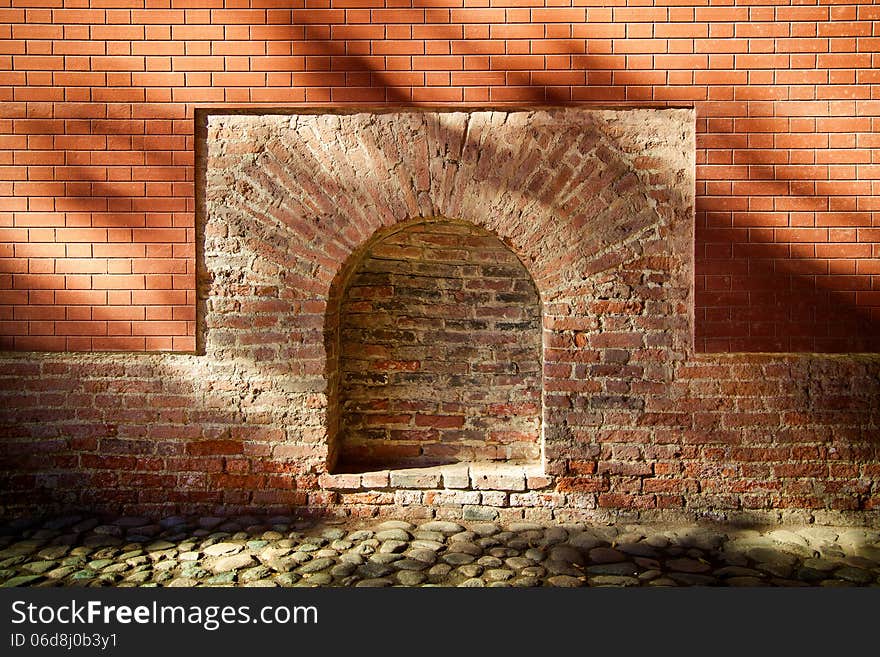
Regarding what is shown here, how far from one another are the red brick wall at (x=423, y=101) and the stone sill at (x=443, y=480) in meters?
1.12

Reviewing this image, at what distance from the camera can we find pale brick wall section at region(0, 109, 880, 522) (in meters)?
3.75

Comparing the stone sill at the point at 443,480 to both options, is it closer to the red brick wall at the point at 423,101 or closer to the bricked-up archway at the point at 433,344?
the bricked-up archway at the point at 433,344

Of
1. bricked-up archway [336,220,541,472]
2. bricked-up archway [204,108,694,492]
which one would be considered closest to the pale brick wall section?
bricked-up archway [204,108,694,492]

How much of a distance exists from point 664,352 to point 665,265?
46cm

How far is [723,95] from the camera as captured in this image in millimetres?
3715

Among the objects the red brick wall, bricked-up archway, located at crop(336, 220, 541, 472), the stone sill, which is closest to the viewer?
the red brick wall

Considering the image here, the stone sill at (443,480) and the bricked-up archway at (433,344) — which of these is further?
the bricked-up archway at (433,344)

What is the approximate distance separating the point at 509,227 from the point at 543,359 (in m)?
0.73

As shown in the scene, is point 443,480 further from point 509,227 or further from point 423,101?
point 423,101

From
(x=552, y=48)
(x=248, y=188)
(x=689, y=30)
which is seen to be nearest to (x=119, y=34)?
(x=248, y=188)

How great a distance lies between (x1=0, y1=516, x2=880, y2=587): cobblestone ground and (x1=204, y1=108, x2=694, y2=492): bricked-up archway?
1.51 feet

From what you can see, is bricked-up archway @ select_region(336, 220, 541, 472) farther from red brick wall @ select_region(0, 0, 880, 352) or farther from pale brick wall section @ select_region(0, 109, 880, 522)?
red brick wall @ select_region(0, 0, 880, 352)

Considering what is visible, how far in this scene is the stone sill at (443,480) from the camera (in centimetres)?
384

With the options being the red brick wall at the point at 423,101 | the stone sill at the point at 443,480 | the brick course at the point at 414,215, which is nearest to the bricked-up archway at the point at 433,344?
the stone sill at the point at 443,480
